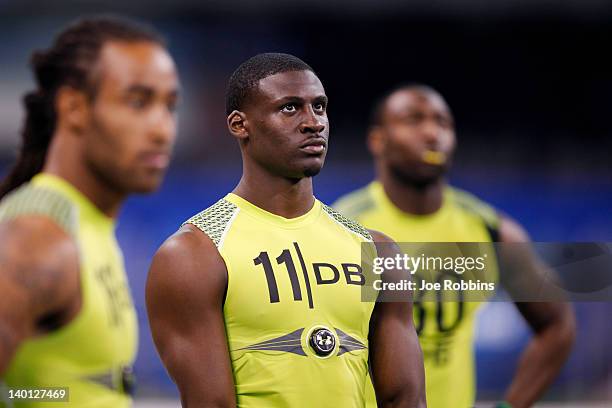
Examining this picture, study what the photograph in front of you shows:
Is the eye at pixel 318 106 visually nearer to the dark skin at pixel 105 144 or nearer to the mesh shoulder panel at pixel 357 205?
the dark skin at pixel 105 144

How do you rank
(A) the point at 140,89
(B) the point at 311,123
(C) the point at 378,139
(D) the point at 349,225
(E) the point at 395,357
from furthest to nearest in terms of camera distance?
(C) the point at 378,139 < (D) the point at 349,225 < (E) the point at 395,357 < (B) the point at 311,123 < (A) the point at 140,89

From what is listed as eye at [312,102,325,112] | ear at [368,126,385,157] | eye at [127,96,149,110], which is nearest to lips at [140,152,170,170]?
eye at [127,96,149,110]

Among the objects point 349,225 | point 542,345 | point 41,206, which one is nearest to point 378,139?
point 542,345

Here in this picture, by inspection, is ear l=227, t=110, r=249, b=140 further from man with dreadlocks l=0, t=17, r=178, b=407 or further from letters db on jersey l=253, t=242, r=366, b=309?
man with dreadlocks l=0, t=17, r=178, b=407

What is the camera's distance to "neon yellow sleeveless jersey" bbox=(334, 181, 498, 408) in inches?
239

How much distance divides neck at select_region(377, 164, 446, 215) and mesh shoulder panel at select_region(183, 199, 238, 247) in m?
2.51

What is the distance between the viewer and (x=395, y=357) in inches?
167

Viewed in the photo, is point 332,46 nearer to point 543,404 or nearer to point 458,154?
point 458,154

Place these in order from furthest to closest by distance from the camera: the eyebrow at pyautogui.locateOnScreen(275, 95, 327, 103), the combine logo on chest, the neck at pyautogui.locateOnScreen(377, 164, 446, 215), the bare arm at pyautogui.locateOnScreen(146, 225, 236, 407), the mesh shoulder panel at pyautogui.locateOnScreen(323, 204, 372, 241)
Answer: the neck at pyautogui.locateOnScreen(377, 164, 446, 215)
the mesh shoulder panel at pyautogui.locateOnScreen(323, 204, 372, 241)
the eyebrow at pyautogui.locateOnScreen(275, 95, 327, 103)
the combine logo on chest
the bare arm at pyautogui.locateOnScreen(146, 225, 236, 407)

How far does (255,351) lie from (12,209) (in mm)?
1216

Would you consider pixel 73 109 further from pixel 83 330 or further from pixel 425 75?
pixel 425 75

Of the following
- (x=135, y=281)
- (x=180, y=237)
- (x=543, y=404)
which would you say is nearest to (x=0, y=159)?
(x=135, y=281)

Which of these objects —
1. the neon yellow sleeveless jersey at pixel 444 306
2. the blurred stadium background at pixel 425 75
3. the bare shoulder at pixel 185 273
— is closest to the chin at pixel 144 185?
the bare shoulder at pixel 185 273

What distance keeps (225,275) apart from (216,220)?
0.26m
